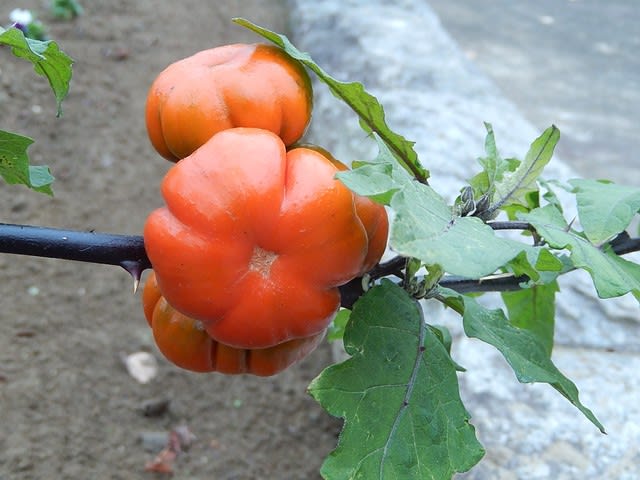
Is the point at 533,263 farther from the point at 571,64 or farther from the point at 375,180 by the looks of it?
the point at 571,64

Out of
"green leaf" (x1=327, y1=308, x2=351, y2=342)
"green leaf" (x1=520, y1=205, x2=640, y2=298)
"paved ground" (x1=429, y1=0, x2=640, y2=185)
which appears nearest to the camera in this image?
"green leaf" (x1=520, y1=205, x2=640, y2=298)

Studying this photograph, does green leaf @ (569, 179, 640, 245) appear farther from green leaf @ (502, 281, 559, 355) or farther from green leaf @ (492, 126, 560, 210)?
green leaf @ (502, 281, 559, 355)

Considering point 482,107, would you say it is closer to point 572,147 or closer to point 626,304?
point 626,304

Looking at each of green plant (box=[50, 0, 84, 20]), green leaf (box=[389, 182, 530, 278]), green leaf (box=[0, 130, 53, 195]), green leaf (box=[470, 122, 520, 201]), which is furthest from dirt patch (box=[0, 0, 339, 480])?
green leaf (box=[389, 182, 530, 278])

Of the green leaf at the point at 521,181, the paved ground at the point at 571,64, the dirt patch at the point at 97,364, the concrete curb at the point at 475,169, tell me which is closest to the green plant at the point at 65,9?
the dirt patch at the point at 97,364

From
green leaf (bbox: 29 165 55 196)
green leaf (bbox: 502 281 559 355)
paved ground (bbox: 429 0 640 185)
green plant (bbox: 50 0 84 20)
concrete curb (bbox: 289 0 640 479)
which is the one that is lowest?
paved ground (bbox: 429 0 640 185)

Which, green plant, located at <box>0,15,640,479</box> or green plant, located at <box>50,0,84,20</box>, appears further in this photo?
green plant, located at <box>50,0,84,20</box>

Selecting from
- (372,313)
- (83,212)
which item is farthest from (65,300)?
(372,313)
